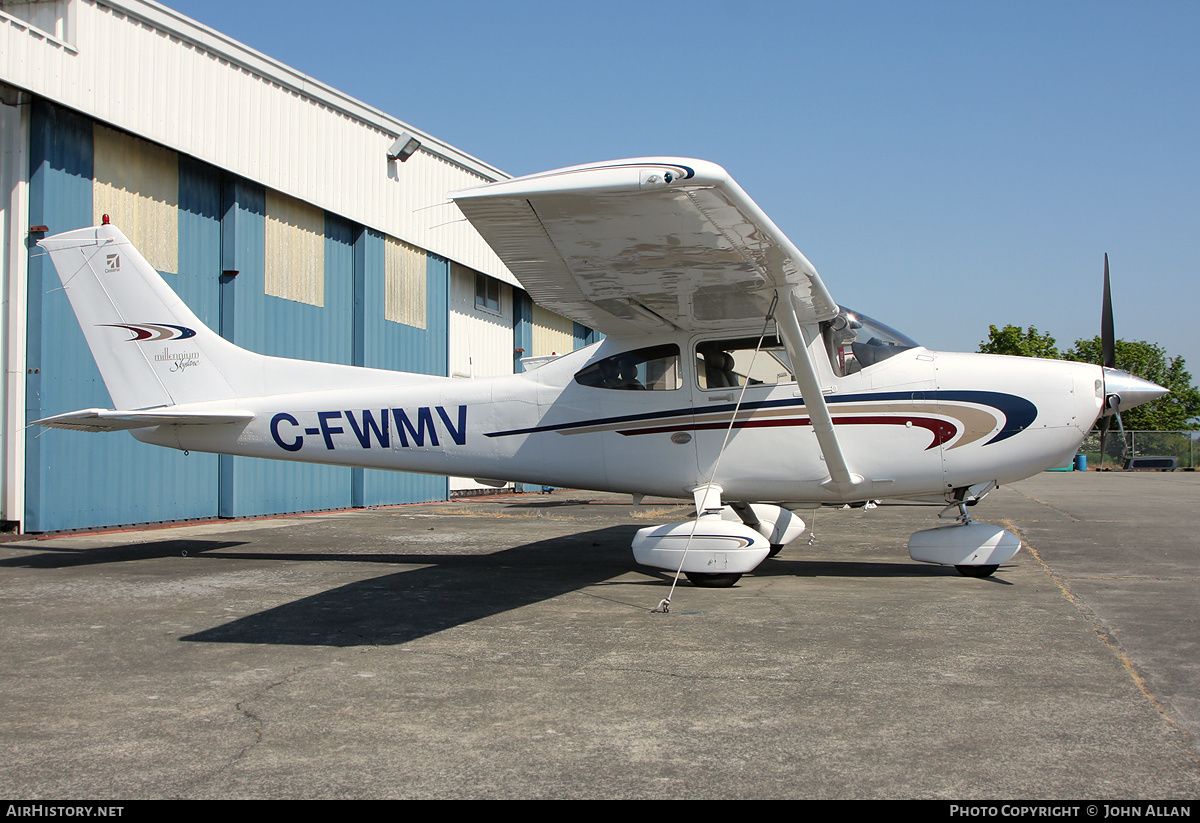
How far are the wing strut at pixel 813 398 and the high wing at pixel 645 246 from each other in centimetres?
22

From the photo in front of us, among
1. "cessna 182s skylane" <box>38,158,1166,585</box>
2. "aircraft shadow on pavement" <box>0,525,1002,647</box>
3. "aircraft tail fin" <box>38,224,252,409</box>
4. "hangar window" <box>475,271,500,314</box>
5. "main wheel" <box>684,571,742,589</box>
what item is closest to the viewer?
"aircraft shadow on pavement" <box>0,525,1002,647</box>

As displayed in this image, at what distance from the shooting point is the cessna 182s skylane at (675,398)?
6.49 m

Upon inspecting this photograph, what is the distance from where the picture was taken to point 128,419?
785 cm

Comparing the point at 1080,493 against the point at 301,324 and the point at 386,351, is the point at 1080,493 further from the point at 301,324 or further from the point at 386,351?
the point at 301,324

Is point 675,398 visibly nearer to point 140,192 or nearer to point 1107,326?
point 1107,326

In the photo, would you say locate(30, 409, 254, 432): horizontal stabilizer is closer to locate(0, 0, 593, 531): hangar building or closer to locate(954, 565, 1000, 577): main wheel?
locate(0, 0, 593, 531): hangar building

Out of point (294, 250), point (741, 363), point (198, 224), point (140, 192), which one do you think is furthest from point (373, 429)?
point (294, 250)

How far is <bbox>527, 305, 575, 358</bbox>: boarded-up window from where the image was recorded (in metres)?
25.9

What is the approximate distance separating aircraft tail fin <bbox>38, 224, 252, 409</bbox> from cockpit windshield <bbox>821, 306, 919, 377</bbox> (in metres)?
5.80

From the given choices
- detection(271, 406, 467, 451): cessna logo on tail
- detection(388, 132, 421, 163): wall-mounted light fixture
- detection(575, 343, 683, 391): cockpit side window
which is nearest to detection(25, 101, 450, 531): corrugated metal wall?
detection(388, 132, 421, 163): wall-mounted light fixture

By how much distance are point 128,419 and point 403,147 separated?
12.3 m

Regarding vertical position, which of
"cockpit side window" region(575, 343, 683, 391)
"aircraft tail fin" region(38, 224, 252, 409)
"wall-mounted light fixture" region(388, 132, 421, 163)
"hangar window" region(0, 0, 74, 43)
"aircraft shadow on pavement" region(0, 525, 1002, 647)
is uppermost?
"wall-mounted light fixture" region(388, 132, 421, 163)
